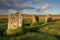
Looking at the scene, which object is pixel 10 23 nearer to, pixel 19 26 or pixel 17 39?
pixel 19 26

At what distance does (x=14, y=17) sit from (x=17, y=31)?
9.52 feet

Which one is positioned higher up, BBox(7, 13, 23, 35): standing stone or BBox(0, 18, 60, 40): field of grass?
BBox(7, 13, 23, 35): standing stone

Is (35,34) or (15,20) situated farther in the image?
(15,20)

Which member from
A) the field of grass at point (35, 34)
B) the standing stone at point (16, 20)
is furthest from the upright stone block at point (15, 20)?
the field of grass at point (35, 34)

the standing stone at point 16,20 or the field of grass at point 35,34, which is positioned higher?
the standing stone at point 16,20

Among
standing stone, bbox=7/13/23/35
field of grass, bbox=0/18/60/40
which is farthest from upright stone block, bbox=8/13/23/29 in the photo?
field of grass, bbox=0/18/60/40

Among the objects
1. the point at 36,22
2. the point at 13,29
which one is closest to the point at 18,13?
the point at 13,29

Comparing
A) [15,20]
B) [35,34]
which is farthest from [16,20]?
[35,34]

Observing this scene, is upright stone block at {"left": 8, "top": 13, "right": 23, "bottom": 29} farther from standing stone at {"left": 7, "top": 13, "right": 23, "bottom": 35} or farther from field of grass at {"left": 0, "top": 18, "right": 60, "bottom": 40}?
field of grass at {"left": 0, "top": 18, "right": 60, "bottom": 40}

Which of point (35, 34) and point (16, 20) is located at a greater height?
point (16, 20)

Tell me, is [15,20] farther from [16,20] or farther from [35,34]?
[35,34]

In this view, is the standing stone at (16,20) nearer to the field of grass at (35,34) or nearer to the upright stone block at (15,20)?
the upright stone block at (15,20)

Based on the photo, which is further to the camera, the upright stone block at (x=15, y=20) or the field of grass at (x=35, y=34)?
the upright stone block at (x=15, y=20)

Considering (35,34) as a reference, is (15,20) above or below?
above
